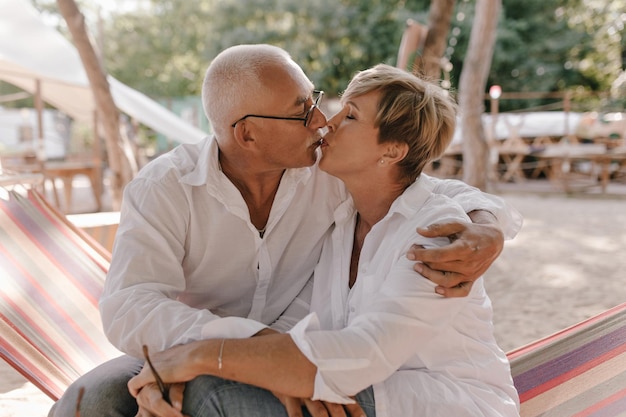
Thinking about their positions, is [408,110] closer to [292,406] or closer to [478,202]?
[478,202]

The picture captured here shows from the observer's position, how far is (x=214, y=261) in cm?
189

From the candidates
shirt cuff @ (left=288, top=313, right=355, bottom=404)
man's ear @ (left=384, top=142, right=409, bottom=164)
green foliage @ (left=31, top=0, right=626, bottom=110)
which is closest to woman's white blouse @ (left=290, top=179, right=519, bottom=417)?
shirt cuff @ (left=288, top=313, right=355, bottom=404)

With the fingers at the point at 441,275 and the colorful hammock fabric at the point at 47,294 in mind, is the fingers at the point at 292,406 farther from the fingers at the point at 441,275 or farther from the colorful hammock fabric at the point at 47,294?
the colorful hammock fabric at the point at 47,294

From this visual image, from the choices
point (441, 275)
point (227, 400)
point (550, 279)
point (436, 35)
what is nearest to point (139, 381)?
point (227, 400)

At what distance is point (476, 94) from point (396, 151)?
6.38 m

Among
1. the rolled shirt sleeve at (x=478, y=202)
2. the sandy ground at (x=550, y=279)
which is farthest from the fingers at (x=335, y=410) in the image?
the sandy ground at (x=550, y=279)

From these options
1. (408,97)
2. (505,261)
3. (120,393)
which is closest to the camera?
(120,393)

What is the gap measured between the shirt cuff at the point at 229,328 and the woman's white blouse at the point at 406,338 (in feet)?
0.42

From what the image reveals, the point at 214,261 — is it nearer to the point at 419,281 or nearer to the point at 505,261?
the point at 419,281

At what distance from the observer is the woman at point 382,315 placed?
1.34m

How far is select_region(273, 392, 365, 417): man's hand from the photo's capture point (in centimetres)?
136

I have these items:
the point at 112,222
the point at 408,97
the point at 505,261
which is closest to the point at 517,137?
the point at 505,261

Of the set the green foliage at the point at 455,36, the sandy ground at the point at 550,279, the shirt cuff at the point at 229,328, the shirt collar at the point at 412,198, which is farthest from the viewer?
the green foliage at the point at 455,36

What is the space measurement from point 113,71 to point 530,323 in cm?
2113
